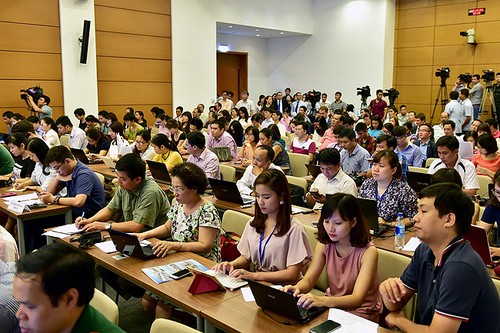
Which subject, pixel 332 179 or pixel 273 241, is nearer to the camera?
pixel 273 241

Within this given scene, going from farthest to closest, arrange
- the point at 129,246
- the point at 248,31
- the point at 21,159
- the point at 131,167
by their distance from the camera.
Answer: the point at 248,31, the point at 21,159, the point at 131,167, the point at 129,246

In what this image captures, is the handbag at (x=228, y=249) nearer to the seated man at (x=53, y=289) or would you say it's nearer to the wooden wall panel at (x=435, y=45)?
the seated man at (x=53, y=289)

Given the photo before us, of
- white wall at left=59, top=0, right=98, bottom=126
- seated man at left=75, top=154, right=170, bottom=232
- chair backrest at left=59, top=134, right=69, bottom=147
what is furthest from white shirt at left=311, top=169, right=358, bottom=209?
white wall at left=59, top=0, right=98, bottom=126

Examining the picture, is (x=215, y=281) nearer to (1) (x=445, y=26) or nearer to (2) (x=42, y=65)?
(2) (x=42, y=65)

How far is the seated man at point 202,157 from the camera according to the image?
5582 mm

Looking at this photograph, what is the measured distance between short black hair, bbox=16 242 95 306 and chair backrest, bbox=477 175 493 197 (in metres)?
4.32

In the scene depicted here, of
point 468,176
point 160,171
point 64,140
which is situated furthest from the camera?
point 64,140

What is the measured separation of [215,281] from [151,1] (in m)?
11.0

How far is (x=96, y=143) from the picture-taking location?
298 inches

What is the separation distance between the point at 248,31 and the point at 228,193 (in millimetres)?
11946

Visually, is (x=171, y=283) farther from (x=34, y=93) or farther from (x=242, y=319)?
(x=34, y=93)

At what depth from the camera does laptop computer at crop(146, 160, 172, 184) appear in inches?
208

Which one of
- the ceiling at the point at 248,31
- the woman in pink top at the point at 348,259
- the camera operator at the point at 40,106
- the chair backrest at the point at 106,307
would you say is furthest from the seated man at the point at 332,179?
the ceiling at the point at 248,31

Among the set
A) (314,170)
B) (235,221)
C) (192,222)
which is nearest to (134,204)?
(192,222)
